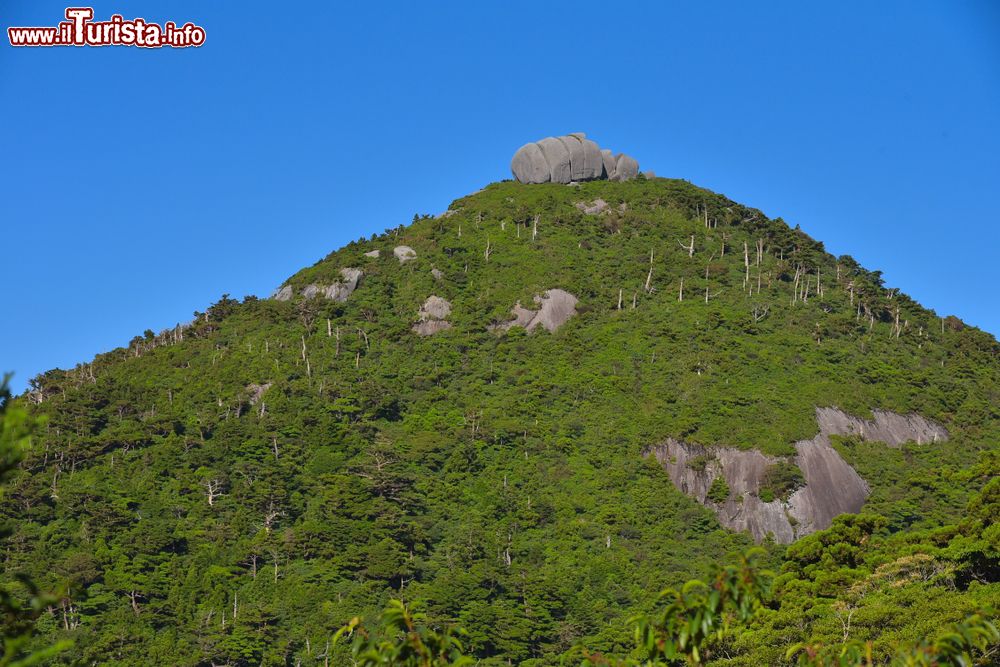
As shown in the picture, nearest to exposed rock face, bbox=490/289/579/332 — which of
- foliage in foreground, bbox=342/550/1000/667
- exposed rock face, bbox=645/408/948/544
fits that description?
exposed rock face, bbox=645/408/948/544

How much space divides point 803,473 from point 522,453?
20281 mm

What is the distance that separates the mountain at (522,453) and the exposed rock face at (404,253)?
0.56m

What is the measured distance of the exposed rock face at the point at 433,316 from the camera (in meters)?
101

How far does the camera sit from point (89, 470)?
251 ft

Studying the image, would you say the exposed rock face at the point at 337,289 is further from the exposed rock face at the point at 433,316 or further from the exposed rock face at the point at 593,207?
the exposed rock face at the point at 593,207

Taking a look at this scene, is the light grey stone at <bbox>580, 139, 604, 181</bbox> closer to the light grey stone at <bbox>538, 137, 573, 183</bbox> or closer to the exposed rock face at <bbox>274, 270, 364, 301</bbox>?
the light grey stone at <bbox>538, 137, 573, 183</bbox>

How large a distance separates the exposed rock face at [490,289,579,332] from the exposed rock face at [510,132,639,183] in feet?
117

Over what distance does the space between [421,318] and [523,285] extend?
10.8 metres

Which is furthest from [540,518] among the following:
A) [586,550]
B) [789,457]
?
[789,457]

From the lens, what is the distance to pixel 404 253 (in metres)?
114

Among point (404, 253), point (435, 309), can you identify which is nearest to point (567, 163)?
point (404, 253)

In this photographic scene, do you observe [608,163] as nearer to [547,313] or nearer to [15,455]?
[547,313]

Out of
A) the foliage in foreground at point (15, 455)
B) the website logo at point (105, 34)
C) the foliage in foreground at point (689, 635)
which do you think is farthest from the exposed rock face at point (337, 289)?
the foliage in foreground at point (15, 455)

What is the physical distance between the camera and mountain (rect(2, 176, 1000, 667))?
188ft
